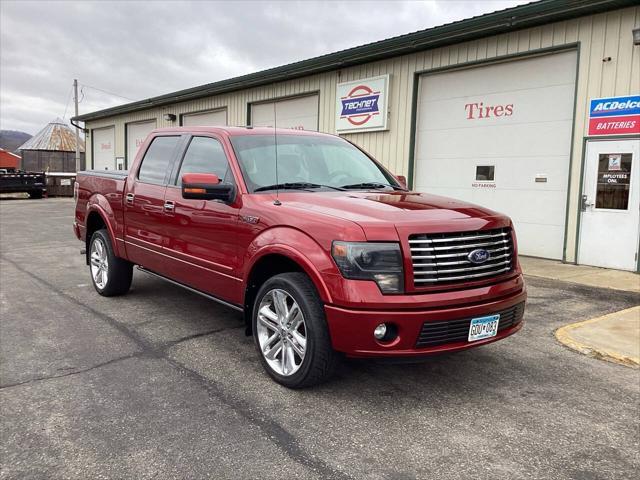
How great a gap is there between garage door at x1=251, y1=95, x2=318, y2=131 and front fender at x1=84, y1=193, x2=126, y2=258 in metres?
8.52

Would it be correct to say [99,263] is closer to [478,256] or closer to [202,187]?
[202,187]

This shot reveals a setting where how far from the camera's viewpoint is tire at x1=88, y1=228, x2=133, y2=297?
6145mm

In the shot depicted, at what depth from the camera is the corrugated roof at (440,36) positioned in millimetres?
8843

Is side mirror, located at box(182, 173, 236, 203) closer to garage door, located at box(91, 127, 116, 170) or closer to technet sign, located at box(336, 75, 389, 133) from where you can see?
technet sign, located at box(336, 75, 389, 133)

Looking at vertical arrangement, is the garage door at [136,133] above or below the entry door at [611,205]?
above

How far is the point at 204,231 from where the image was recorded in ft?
14.7

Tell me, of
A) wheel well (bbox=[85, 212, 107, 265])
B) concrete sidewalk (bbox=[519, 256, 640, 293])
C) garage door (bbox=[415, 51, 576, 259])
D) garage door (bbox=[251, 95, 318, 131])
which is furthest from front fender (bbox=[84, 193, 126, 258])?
garage door (bbox=[251, 95, 318, 131])

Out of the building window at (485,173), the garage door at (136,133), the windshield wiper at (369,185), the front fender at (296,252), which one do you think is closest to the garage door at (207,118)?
the garage door at (136,133)

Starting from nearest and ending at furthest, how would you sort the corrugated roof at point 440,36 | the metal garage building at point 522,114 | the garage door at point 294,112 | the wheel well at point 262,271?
the wheel well at point 262,271 → the metal garage building at point 522,114 → the corrugated roof at point 440,36 → the garage door at point 294,112

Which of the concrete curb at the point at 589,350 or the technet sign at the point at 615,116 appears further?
the technet sign at the point at 615,116

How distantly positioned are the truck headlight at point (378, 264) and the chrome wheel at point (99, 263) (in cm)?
399

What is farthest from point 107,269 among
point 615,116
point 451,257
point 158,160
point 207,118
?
point 207,118

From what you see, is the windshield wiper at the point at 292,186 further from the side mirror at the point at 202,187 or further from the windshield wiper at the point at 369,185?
the side mirror at the point at 202,187

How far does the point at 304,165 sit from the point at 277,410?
82.9 inches
